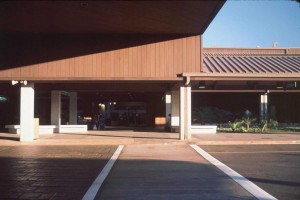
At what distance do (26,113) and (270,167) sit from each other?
12577 millimetres

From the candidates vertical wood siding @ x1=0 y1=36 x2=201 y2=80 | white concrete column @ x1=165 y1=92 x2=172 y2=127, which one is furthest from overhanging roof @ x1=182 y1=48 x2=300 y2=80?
white concrete column @ x1=165 y1=92 x2=172 y2=127

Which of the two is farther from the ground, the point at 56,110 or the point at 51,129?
the point at 56,110

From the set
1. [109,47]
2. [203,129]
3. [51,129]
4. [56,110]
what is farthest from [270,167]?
[56,110]

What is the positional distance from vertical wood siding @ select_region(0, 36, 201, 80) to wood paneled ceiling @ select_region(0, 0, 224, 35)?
2.69 feet

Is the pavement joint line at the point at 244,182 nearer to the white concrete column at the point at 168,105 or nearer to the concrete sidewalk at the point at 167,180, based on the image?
the concrete sidewalk at the point at 167,180

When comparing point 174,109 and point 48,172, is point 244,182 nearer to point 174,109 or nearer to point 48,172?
point 48,172

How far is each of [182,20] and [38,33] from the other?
701 cm

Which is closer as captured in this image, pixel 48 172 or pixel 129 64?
pixel 48 172

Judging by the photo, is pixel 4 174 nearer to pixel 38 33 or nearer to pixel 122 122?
pixel 38 33

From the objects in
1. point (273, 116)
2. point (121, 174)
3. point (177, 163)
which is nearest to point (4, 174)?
point (121, 174)

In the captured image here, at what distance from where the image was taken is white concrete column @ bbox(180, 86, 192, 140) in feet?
62.8

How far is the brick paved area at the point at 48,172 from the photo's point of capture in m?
→ 8.09

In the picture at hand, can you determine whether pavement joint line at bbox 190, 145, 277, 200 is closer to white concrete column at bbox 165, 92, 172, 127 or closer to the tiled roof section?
white concrete column at bbox 165, 92, 172, 127

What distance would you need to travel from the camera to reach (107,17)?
15.0 meters
